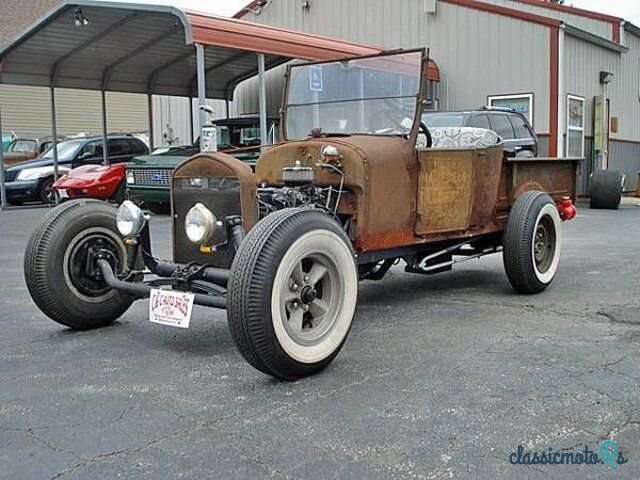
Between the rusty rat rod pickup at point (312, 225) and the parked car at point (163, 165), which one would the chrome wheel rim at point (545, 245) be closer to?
the rusty rat rod pickup at point (312, 225)

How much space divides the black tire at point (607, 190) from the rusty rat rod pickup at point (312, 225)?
9.13 meters

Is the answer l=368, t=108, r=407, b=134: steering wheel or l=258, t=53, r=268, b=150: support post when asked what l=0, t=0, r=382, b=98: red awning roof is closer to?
l=258, t=53, r=268, b=150: support post

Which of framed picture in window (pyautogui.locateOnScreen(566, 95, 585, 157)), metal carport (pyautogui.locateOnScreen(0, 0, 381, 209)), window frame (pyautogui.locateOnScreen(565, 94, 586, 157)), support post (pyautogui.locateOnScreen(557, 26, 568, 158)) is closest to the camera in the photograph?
metal carport (pyautogui.locateOnScreen(0, 0, 381, 209))

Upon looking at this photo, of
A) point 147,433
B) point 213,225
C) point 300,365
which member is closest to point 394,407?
point 300,365

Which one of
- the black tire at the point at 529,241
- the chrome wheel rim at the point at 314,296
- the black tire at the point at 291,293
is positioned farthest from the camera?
the black tire at the point at 529,241

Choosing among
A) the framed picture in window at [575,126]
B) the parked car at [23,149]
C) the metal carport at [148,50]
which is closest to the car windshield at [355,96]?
the metal carport at [148,50]

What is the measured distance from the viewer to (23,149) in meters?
21.6

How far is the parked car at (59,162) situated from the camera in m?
16.0

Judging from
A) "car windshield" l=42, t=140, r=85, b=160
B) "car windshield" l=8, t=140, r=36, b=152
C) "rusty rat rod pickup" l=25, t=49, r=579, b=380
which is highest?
"car windshield" l=8, t=140, r=36, b=152

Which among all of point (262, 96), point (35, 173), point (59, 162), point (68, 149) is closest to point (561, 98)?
point (262, 96)

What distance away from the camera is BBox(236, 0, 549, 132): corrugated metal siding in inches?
593

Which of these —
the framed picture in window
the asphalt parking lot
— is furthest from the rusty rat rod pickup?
the framed picture in window

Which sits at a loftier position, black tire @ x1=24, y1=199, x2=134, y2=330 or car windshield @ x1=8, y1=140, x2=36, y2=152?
car windshield @ x1=8, y1=140, x2=36, y2=152

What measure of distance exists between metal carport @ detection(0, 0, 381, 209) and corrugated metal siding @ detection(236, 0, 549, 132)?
77.5 inches
